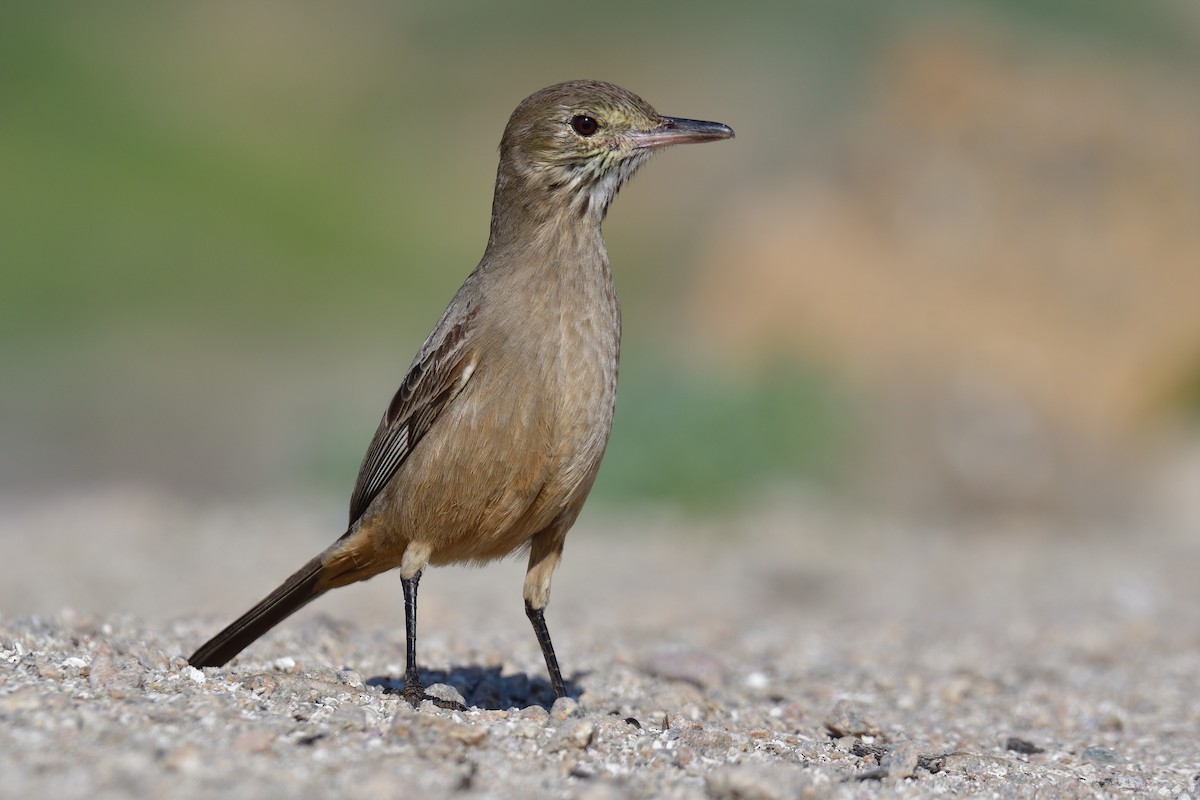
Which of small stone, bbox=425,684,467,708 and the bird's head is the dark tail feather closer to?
small stone, bbox=425,684,467,708

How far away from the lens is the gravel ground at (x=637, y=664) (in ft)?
14.0

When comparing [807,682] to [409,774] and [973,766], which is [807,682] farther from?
[409,774]

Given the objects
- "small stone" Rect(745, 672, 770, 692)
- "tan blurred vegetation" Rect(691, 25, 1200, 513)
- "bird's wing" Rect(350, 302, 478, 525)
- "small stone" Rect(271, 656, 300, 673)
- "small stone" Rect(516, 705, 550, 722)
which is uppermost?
"tan blurred vegetation" Rect(691, 25, 1200, 513)

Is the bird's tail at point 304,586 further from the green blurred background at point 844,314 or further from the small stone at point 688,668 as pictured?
the green blurred background at point 844,314

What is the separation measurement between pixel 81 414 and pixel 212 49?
86.5 ft

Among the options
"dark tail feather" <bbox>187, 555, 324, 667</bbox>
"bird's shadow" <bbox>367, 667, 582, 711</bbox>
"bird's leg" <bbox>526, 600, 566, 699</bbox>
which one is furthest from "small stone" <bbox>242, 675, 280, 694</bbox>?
"bird's leg" <bbox>526, 600, 566, 699</bbox>

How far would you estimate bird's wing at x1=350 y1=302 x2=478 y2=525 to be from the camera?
5754 mm

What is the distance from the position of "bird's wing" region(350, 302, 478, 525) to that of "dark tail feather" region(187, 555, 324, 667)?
0.41 metres

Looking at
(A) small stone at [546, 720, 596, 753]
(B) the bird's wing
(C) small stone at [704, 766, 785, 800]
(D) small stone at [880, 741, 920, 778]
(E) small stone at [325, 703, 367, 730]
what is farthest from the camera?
(B) the bird's wing

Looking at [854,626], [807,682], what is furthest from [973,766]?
[854,626]

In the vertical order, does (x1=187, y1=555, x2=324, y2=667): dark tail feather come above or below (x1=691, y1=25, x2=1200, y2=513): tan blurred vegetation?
below

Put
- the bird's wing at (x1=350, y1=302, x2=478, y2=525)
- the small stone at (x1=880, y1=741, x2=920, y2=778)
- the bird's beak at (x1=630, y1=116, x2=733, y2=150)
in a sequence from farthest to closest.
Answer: the bird's beak at (x1=630, y1=116, x2=733, y2=150) → the bird's wing at (x1=350, y1=302, x2=478, y2=525) → the small stone at (x1=880, y1=741, x2=920, y2=778)

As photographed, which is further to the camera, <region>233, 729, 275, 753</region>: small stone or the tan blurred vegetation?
the tan blurred vegetation

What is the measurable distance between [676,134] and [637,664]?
2.69 metres
